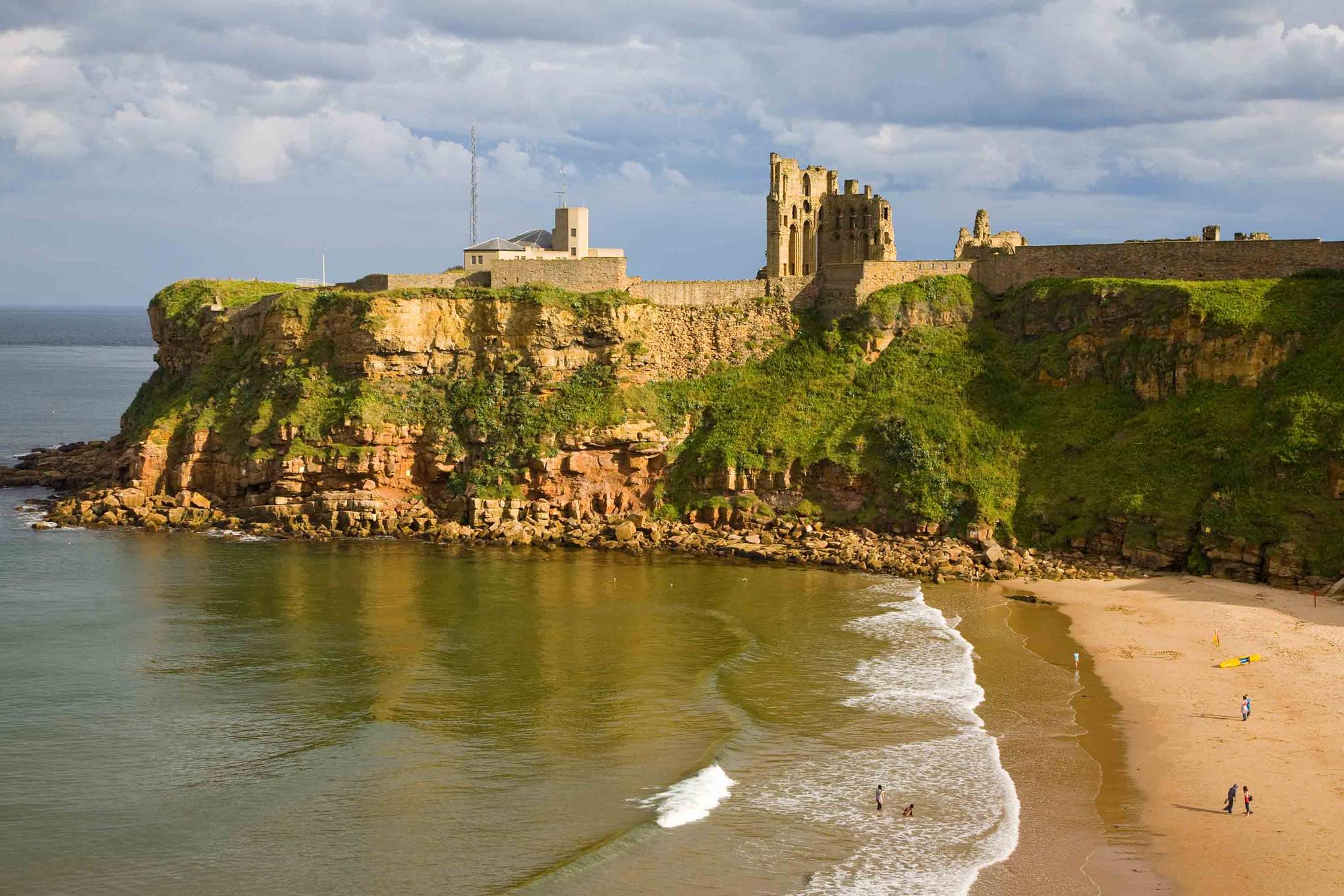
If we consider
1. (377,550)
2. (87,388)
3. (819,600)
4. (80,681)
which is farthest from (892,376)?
(87,388)

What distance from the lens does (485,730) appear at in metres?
30.4

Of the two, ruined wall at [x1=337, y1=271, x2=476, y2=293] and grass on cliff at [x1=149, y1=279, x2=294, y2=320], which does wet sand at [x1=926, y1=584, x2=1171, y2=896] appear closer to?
ruined wall at [x1=337, y1=271, x2=476, y2=293]

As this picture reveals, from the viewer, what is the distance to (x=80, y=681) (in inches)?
1350

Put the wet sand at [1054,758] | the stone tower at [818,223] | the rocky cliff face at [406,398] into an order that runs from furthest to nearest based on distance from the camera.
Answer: the stone tower at [818,223] → the rocky cliff face at [406,398] → the wet sand at [1054,758]

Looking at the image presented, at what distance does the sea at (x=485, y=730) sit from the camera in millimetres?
24047

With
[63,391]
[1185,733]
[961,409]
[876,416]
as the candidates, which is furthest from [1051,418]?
→ [63,391]

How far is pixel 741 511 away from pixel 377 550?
45.8ft

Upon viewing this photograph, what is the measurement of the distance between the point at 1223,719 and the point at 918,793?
906 cm

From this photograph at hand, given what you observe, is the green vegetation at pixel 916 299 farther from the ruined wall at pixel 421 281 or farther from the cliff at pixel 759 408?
the ruined wall at pixel 421 281

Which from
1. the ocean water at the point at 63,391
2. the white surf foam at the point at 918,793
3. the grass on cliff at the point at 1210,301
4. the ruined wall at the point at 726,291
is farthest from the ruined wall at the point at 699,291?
the ocean water at the point at 63,391

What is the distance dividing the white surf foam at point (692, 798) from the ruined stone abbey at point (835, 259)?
3292cm

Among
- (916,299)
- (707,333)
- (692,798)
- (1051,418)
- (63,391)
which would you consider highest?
(916,299)

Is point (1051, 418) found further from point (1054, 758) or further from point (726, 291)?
point (1054, 758)

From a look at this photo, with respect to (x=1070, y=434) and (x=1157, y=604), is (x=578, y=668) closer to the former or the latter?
(x=1157, y=604)
